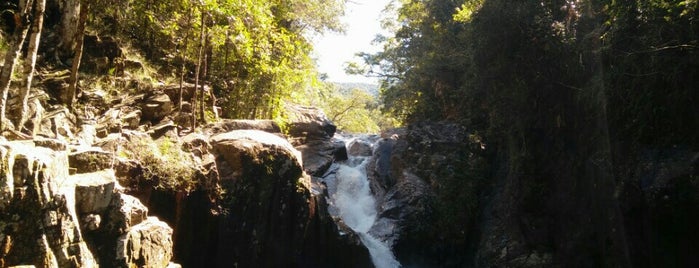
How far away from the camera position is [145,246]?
7.43m

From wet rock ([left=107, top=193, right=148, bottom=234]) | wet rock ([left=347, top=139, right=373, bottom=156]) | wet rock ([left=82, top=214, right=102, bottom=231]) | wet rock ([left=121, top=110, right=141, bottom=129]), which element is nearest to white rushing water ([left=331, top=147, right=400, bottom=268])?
wet rock ([left=347, top=139, right=373, bottom=156])

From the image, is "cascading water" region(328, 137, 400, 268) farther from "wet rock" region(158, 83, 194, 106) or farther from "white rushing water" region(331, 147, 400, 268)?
"wet rock" region(158, 83, 194, 106)

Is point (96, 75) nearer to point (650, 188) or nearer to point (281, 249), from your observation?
point (281, 249)

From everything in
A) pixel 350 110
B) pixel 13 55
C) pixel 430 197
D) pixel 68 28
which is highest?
pixel 350 110

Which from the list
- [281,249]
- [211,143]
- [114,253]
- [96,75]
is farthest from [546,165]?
[96,75]

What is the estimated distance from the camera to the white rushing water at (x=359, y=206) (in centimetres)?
1539

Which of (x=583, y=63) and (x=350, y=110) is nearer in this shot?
(x=583, y=63)

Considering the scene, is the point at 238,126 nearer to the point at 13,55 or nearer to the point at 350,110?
the point at 13,55

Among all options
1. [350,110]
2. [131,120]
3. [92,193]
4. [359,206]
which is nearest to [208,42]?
[131,120]

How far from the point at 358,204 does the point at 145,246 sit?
12.9 metres

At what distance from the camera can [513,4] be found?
13.4m

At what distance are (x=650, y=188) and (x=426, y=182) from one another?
8.50m

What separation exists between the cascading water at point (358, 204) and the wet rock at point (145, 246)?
8.40 metres

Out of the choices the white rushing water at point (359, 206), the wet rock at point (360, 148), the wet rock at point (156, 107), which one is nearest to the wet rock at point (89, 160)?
the wet rock at point (156, 107)
